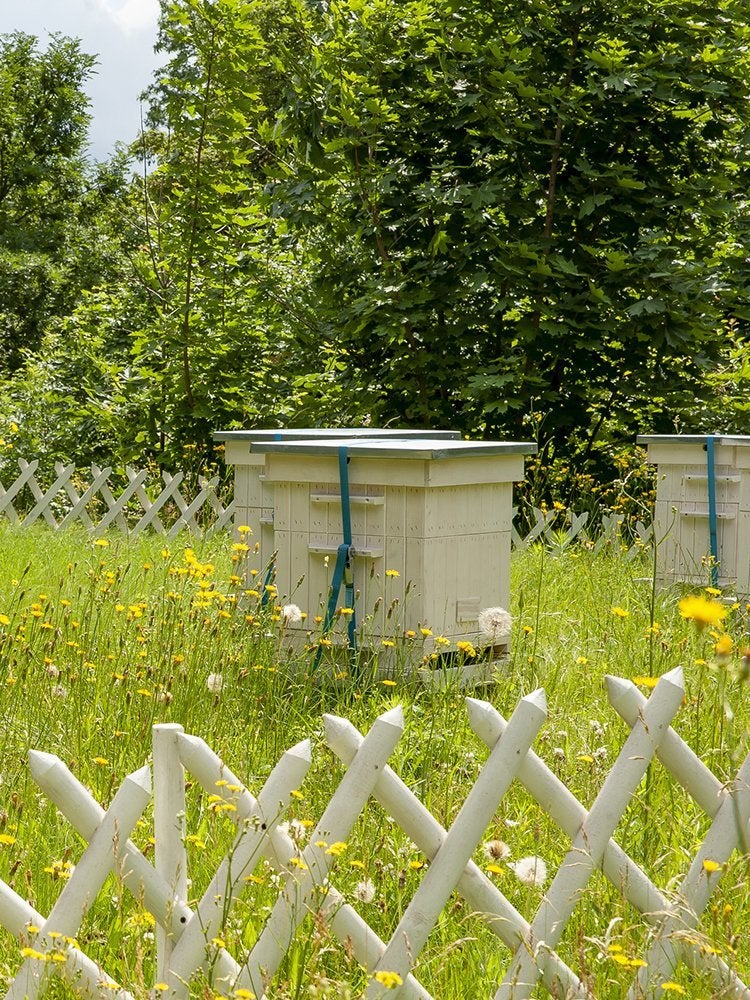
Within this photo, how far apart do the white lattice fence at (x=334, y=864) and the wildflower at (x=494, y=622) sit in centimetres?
176

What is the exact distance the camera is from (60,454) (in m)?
10.5

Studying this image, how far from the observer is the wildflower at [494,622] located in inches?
153

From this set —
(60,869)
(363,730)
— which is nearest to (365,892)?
(60,869)

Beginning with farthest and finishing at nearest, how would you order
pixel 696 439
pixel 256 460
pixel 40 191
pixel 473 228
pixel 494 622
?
pixel 40 191
pixel 473 228
pixel 696 439
pixel 256 460
pixel 494 622

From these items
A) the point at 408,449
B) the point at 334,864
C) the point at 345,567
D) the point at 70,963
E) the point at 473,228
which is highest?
the point at 473,228

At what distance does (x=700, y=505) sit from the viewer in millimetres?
5609

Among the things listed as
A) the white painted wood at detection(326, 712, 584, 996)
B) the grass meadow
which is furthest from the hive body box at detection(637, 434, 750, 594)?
the white painted wood at detection(326, 712, 584, 996)

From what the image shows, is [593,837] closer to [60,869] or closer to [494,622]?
[60,869]

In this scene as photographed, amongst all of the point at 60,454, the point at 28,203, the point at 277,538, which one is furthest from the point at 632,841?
the point at 28,203

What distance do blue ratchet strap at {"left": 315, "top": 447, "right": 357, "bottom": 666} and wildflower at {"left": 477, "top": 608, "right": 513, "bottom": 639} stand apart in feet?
1.50

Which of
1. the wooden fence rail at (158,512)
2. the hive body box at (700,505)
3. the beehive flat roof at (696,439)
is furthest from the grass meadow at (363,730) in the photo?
the wooden fence rail at (158,512)

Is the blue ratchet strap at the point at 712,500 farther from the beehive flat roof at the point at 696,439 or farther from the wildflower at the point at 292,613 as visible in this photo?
the wildflower at the point at 292,613

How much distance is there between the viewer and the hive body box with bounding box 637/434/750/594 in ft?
17.7

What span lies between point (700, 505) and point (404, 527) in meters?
2.16
